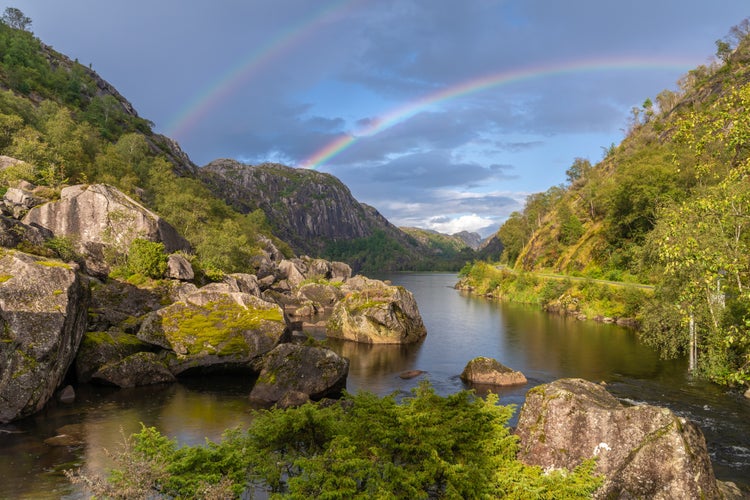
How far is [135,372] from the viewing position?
35625 millimetres

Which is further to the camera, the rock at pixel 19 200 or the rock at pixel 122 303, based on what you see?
the rock at pixel 19 200

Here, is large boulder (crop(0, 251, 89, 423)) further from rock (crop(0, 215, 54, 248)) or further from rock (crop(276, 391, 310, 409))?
rock (crop(276, 391, 310, 409))

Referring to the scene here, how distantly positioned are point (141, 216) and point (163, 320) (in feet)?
101

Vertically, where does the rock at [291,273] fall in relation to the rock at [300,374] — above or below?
above

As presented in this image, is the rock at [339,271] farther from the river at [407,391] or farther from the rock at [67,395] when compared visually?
the rock at [67,395]

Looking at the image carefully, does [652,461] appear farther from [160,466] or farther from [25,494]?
[25,494]

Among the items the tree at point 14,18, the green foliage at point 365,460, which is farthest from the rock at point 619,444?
the tree at point 14,18

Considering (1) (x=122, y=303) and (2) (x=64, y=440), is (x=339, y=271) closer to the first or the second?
(1) (x=122, y=303)

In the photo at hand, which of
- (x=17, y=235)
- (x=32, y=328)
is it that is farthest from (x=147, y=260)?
(x=32, y=328)

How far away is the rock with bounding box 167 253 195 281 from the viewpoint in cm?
5938

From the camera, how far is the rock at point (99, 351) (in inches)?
1374

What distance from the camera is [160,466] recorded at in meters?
12.7

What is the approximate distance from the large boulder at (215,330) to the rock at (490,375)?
56.8 ft

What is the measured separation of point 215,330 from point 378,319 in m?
24.3
